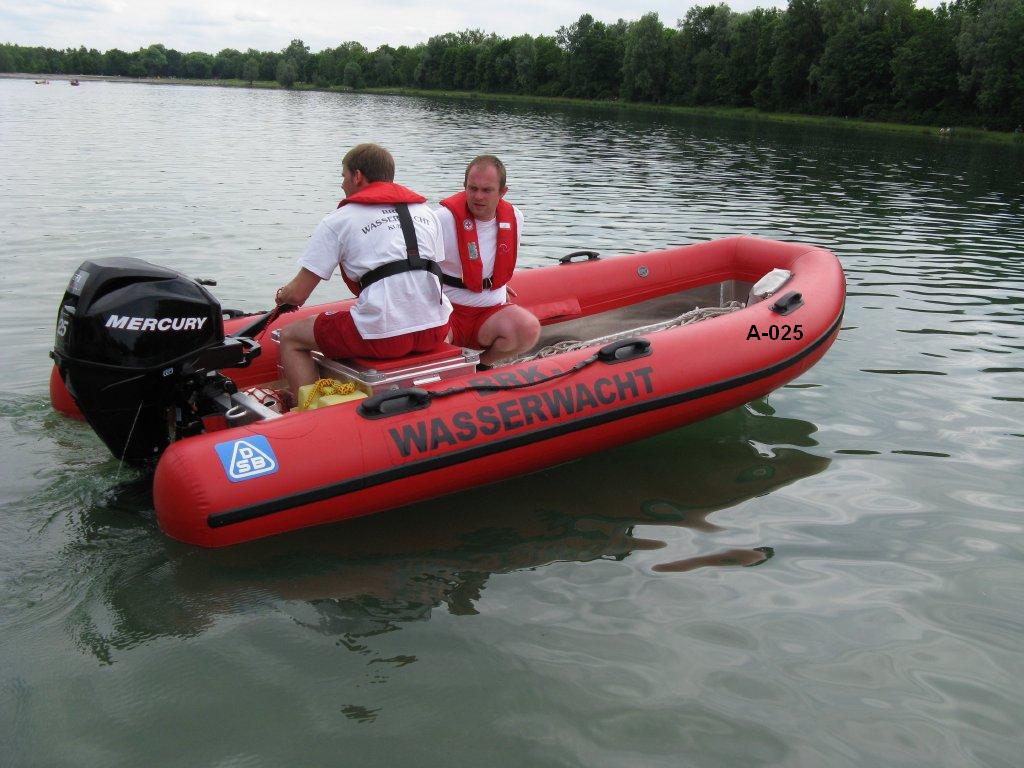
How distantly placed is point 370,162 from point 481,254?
2.70 ft

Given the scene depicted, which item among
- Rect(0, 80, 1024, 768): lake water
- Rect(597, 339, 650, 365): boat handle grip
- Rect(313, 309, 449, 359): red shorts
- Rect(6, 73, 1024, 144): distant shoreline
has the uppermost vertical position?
Rect(6, 73, 1024, 144): distant shoreline

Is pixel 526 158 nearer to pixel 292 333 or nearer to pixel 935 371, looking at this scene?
pixel 935 371

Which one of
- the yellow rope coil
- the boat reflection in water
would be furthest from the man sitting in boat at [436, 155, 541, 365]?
the yellow rope coil

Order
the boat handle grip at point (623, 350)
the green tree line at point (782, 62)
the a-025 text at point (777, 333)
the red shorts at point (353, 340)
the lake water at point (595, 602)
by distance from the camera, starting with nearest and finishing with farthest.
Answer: the lake water at point (595, 602)
the red shorts at point (353, 340)
the boat handle grip at point (623, 350)
the a-025 text at point (777, 333)
the green tree line at point (782, 62)

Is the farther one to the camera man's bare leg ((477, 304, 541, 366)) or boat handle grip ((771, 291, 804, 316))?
boat handle grip ((771, 291, 804, 316))

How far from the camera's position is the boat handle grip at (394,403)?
3.37 meters

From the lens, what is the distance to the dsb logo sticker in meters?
Result: 3.08

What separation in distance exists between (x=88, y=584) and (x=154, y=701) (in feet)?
2.20

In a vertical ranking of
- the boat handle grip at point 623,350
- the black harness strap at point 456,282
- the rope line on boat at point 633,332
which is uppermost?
the black harness strap at point 456,282

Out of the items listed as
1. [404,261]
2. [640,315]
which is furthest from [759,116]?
[404,261]

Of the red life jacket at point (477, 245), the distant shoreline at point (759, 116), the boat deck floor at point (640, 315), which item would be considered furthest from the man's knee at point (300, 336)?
the distant shoreline at point (759, 116)

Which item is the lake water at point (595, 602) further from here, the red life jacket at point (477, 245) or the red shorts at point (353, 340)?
the red life jacket at point (477, 245)

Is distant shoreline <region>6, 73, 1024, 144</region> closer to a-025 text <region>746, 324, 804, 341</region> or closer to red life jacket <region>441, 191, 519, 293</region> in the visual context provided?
a-025 text <region>746, 324, 804, 341</region>

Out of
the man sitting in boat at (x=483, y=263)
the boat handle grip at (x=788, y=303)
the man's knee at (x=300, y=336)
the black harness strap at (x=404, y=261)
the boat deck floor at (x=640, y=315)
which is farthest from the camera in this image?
the boat deck floor at (x=640, y=315)
